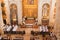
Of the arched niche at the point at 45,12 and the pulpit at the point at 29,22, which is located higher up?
the arched niche at the point at 45,12

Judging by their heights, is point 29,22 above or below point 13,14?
below

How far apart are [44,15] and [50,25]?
6.82 feet

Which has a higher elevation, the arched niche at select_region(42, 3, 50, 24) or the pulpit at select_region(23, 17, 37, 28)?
the arched niche at select_region(42, 3, 50, 24)

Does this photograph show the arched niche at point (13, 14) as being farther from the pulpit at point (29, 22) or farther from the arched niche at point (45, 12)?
the arched niche at point (45, 12)

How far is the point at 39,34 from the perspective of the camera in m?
20.9

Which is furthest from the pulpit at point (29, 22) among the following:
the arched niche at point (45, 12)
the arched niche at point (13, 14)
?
the arched niche at point (45, 12)

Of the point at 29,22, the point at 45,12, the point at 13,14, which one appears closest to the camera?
the point at 45,12

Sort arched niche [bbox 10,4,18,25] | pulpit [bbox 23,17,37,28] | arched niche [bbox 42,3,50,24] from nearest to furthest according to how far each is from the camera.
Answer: arched niche [bbox 42,3,50,24] < arched niche [bbox 10,4,18,25] < pulpit [bbox 23,17,37,28]

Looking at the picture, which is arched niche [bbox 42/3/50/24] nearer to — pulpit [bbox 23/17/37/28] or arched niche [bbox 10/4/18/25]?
pulpit [bbox 23/17/37/28]

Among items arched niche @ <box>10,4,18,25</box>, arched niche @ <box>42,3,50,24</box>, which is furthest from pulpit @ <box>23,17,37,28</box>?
arched niche @ <box>42,3,50,24</box>

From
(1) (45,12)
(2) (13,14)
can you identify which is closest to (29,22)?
(2) (13,14)

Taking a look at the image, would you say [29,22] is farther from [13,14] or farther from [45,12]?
[45,12]

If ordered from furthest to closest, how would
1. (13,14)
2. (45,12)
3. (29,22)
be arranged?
(29,22)
(13,14)
(45,12)

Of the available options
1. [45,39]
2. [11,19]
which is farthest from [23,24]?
[45,39]
